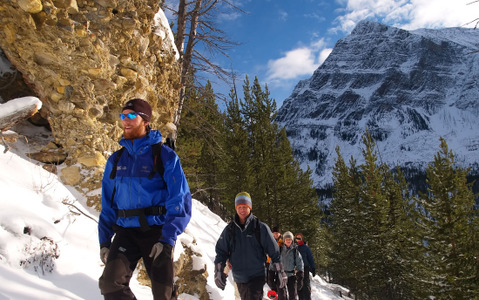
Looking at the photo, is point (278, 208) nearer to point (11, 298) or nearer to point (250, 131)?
point (250, 131)

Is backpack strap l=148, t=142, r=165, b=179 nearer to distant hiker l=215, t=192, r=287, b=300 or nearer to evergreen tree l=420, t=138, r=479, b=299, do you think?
distant hiker l=215, t=192, r=287, b=300

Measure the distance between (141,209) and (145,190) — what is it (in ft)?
0.51

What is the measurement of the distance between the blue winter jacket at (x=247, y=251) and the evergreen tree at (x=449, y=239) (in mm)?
15836

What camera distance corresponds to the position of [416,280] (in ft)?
57.7

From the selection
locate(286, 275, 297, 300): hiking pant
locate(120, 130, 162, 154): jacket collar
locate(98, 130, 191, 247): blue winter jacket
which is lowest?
locate(286, 275, 297, 300): hiking pant

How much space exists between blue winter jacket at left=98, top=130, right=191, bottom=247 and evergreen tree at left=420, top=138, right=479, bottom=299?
18142 millimetres

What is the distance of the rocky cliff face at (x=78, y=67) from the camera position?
15.7ft

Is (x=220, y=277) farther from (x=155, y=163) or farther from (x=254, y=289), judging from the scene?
(x=155, y=163)

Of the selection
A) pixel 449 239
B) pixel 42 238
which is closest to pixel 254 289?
pixel 42 238

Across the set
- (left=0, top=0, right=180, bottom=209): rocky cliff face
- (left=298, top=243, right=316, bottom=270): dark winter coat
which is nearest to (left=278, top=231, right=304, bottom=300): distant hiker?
(left=298, top=243, right=316, bottom=270): dark winter coat

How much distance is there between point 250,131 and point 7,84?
1689 cm

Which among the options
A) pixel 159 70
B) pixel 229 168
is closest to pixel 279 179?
pixel 229 168

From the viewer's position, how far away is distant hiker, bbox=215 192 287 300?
14.0 feet

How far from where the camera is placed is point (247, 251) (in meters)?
4.34
